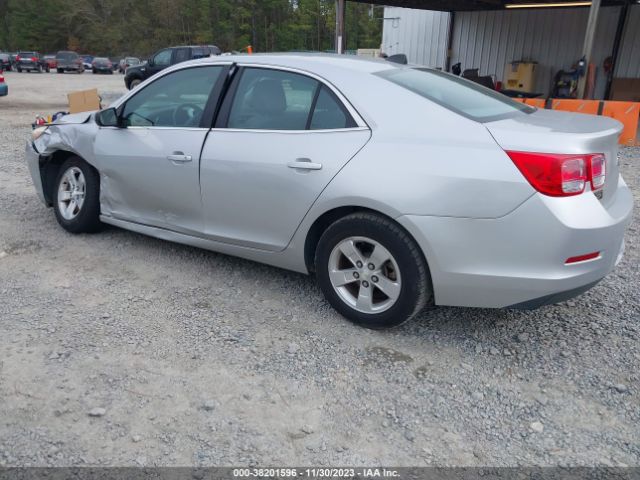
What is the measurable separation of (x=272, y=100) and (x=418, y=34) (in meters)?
18.6

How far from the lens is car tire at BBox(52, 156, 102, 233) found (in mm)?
4707

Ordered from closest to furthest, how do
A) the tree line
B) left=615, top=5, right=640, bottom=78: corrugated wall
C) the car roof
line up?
the car roof < left=615, top=5, right=640, bottom=78: corrugated wall < the tree line

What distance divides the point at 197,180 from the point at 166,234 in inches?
24.8

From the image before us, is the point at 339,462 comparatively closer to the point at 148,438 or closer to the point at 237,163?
the point at 148,438

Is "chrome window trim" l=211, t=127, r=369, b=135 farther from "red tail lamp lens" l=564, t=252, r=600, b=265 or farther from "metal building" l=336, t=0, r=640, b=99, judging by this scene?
"metal building" l=336, t=0, r=640, b=99

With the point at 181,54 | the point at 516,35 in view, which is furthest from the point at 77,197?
the point at 516,35

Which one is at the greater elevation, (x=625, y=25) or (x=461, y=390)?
(x=625, y=25)

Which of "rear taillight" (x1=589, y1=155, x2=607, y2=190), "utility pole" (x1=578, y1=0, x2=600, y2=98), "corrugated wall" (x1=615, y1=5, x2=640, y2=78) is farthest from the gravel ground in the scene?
"corrugated wall" (x1=615, y1=5, x2=640, y2=78)

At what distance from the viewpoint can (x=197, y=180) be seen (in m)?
3.87

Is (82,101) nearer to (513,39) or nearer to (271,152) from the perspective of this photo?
(271,152)

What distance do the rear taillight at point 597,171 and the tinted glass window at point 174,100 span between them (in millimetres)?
2533

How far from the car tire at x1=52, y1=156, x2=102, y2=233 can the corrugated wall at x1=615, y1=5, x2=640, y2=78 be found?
1654cm

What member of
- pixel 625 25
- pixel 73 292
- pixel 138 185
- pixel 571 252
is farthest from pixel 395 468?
pixel 625 25

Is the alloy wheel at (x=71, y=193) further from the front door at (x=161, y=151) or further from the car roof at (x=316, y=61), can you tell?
the car roof at (x=316, y=61)
